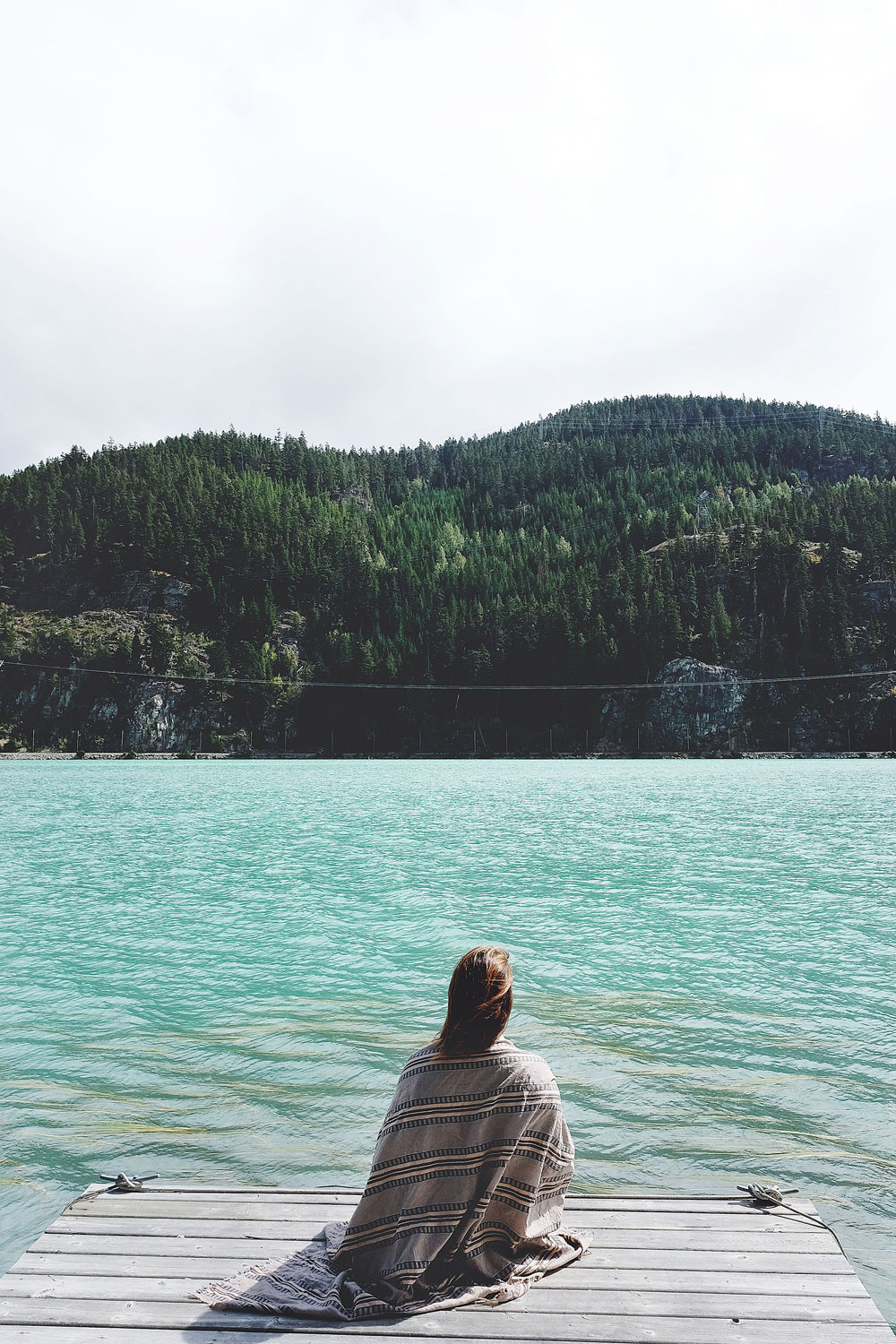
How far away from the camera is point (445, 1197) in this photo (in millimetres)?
4734

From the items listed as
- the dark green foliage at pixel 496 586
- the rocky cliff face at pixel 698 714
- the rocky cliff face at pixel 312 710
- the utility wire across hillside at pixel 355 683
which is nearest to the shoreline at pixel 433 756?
the rocky cliff face at pixel 312 710

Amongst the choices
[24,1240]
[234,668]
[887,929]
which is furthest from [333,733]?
[24,1240]

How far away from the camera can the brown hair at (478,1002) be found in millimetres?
4430

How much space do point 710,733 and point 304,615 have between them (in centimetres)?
8727

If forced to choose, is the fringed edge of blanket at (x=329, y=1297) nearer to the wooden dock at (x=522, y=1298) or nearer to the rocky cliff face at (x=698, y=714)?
the wooden dock at (x=522, y=1298)

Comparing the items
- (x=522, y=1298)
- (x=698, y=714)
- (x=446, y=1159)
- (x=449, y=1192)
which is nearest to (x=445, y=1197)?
(x=449, y=1192)

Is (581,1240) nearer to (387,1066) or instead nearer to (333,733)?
(387,1066)

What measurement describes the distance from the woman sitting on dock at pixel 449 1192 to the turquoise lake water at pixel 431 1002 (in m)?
3.42

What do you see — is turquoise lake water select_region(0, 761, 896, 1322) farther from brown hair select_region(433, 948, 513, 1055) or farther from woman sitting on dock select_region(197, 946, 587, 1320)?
brown hair select_region(433, 948, 513, 1055)

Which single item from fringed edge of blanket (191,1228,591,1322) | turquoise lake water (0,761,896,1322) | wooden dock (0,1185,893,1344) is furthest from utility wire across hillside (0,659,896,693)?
fringed edge of blanket (191,1228,591,1322)

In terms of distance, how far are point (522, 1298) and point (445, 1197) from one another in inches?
24.5

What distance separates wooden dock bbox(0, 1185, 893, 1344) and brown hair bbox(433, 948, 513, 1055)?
130 centimetres

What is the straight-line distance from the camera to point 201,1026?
13086mm

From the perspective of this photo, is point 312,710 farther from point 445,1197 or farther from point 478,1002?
point 478,1002
